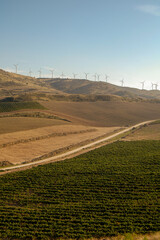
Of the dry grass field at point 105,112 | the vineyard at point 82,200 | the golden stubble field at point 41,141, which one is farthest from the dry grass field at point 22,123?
the vineyard at point 82,200

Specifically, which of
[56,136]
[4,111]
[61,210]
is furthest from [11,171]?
[4,111]

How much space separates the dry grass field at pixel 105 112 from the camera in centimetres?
11081

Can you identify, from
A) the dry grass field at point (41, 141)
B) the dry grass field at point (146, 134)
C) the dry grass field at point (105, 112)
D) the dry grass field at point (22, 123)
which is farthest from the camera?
the dry grass field at point (105, 112)

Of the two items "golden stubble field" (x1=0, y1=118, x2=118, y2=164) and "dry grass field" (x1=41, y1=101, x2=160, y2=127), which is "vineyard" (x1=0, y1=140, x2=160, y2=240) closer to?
→ "golden stubble field" (x1=0, y1=118, x2=118, y2=164)

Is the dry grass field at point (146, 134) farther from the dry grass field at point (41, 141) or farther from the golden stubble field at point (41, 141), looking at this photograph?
the dry grass field at point (41, 141)

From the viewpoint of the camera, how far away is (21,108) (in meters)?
114

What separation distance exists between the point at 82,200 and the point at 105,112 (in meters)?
98.4

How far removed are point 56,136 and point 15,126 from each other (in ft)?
49.6

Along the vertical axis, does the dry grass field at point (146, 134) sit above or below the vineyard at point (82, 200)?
above

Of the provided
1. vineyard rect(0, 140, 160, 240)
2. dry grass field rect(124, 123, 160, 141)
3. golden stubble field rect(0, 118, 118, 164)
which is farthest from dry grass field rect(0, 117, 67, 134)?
vineyard rect(0, 140, 160, 240)

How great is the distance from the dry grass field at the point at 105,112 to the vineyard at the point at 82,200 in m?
61.4

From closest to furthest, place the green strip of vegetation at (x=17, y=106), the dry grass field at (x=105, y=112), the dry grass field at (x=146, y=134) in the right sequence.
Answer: the dry grass field at (x=146, y=134) → the dry grass field at (x=105, y=112) → the green strip of vegetation at (x=17, y=106)

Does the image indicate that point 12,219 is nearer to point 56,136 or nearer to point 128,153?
point 128,153

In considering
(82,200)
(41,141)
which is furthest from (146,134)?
(82,200)
